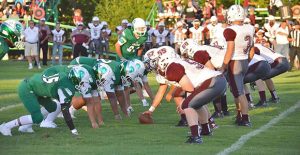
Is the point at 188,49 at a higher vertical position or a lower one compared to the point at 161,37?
higher

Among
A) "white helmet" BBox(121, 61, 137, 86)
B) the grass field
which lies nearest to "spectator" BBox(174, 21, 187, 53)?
the grass field

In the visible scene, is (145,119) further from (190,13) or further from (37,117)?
(190,13)

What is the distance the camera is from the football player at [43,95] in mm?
12531

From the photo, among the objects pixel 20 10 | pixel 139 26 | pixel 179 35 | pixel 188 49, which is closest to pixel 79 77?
pixel 188 49

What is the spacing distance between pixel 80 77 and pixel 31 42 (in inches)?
811

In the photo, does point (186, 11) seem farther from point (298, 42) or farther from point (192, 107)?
point (192, 107)

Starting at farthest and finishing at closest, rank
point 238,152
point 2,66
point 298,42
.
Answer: point 2,66
point 298,42
point 238,152

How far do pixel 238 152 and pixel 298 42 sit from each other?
21.6 m

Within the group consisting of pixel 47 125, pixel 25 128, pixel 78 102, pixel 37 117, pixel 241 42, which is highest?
pixel 241 42

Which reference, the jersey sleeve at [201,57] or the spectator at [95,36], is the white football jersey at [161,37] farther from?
the jersey sleeve at [201,57]

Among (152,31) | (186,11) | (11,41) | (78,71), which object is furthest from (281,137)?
(186,11)

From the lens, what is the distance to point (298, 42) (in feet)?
106

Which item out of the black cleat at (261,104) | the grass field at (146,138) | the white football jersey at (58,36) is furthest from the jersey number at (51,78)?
the white football jersey at (58,36)

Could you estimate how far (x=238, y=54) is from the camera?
47.4ft
